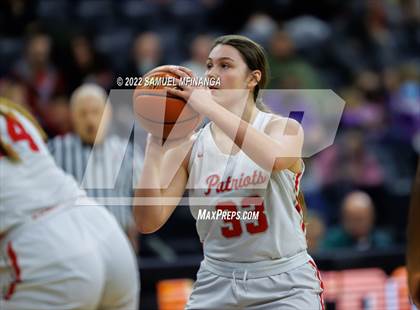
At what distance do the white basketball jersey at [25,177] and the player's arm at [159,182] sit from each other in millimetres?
440

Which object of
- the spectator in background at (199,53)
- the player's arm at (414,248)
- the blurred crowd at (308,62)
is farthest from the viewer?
the spectator in background at (199,53)

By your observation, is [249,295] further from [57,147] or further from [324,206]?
[324,206]

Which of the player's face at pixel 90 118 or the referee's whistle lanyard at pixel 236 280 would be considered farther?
the player's face at pixel 90 118

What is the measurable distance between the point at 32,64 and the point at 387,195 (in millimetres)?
3983

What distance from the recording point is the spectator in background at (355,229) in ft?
26.8

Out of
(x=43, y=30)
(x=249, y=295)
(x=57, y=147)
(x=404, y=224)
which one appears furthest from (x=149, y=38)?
(x=249, y=295)

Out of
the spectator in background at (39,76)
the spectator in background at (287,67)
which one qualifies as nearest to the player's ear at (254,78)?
the spectator in background at (39,76)

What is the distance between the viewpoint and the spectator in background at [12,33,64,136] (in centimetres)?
923

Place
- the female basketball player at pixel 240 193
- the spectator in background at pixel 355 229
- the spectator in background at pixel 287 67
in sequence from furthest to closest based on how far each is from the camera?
the spectator in background at pixel 287 67 < the spectator in background at pixel 355 229 < the female basketball player at pixel 240 193

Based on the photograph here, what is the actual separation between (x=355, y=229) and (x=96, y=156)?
247 cm

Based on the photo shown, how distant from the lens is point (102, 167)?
24.7 ft

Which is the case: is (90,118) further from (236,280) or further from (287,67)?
(236,280)

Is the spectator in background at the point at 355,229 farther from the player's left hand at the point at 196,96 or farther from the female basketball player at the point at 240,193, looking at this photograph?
the player's left hand at the point at 196,96

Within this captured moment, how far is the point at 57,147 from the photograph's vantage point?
752cm
